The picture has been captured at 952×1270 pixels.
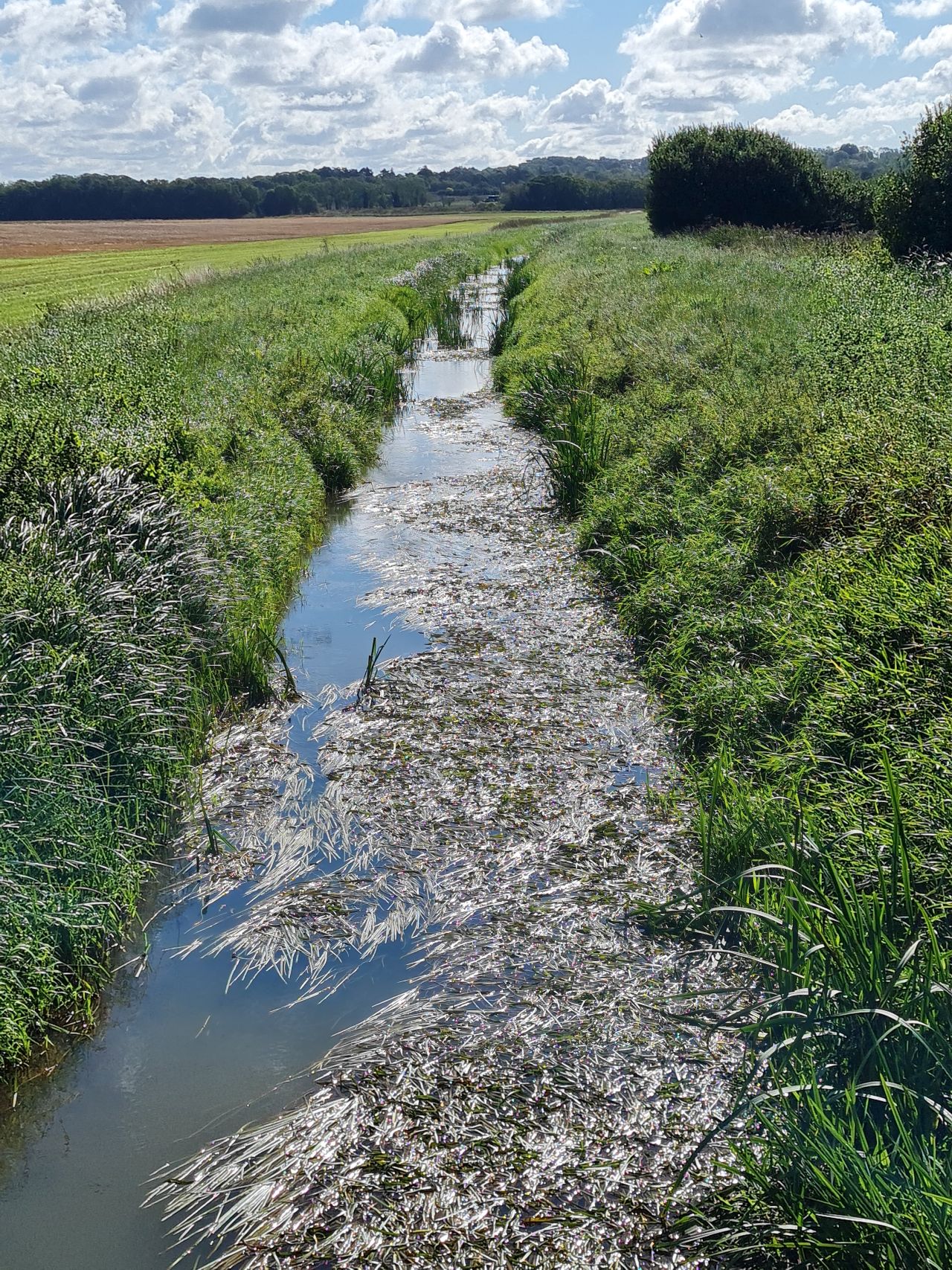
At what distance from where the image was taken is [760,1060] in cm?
328

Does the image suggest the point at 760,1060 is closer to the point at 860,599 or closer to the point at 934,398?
the point at 860,599

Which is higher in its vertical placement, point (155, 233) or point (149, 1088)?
point (155, 233)

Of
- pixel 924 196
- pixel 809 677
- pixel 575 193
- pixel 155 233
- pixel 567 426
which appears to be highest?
pixel 575 193

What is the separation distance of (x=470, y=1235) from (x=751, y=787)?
278cm

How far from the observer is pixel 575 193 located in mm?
112875

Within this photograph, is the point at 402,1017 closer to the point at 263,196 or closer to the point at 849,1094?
the point at 849,1094

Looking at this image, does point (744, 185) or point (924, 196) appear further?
point (744, 185)

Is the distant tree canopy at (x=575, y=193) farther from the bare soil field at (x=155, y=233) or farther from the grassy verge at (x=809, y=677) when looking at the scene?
the grassy verge at (x=809, y=677)

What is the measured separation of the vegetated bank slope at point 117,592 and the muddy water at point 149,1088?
0.82 feet

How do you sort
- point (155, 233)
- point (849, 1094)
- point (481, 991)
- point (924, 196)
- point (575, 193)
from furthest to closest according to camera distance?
1. point (575, 193)
2. point (155, 233)
3. point (924, 196)
4. point (481, 991)
5. point (849, 1094)

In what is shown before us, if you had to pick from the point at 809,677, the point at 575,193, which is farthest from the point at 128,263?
the point at 575,193

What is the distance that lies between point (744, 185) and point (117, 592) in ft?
127

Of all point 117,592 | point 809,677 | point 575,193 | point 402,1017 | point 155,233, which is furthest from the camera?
point 575,193

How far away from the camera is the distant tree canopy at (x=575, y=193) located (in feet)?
366
